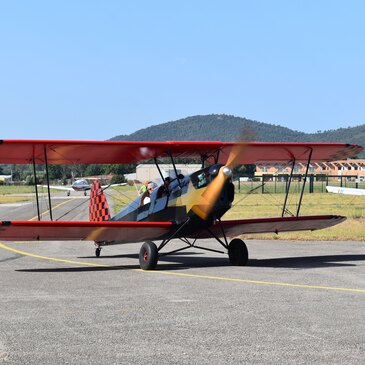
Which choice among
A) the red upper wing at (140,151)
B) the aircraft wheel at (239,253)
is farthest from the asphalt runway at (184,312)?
the red upper wing at (140,151)

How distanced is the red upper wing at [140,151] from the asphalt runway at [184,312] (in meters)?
2.44

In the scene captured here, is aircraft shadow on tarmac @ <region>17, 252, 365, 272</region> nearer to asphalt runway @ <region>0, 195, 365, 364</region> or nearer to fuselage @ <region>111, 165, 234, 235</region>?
asphalt runway @ <region>0, 195, 365, 364</region>

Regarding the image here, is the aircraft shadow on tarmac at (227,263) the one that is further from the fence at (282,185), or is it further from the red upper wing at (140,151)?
the red upper wing at (140,151)

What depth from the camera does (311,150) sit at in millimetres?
16531

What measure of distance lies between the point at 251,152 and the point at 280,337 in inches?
408

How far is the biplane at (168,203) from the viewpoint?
13.4m

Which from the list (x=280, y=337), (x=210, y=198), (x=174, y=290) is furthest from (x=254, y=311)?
(x=210, y=198)

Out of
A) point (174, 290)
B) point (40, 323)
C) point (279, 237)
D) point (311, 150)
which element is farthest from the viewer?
point (279, 237)

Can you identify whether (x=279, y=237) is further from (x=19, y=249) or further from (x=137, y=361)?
(x=137, y=361)

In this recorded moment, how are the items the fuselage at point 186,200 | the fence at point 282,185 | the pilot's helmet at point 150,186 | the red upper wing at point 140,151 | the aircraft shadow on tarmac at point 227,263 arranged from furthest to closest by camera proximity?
the fence at point 282,185 → the pilot's helmet at point 150,186 → the red upper wing at point 140,151 → the aircraft shadow on tarmac at point 227,263 → the fuselage at point 186,200

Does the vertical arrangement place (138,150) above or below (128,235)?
above

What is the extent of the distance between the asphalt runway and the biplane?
669 mm

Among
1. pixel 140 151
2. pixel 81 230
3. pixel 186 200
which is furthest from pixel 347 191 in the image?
pixel 81 230

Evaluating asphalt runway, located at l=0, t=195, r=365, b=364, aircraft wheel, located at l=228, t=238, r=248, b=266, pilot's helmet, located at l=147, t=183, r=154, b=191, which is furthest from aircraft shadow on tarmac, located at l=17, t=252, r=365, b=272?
pilot's helmet, located at l=147, t=183, r=154, b=191
